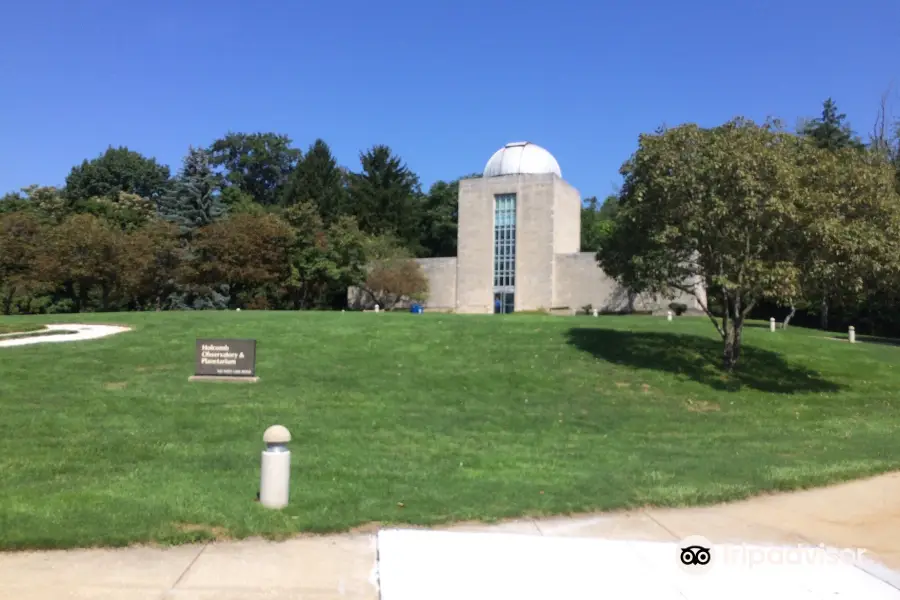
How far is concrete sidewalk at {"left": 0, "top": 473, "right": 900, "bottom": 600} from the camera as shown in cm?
493

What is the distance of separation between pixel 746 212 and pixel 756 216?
0.36 meters

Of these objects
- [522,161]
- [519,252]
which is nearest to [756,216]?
[519,252]

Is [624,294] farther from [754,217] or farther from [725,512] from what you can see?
[725,512]

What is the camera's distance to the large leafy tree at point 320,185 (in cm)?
6625

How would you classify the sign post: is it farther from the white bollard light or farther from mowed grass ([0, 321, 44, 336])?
mowed grass ([0, 321, 44, 336])

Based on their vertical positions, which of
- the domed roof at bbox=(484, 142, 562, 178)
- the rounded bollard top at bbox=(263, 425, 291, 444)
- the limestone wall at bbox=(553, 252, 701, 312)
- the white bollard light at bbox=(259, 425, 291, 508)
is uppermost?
the domed roof at bbox=(484, 142, 562, 178)

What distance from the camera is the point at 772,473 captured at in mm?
8992

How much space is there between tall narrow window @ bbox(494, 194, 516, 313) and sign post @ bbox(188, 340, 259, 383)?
42.4 m

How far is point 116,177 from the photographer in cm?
8481

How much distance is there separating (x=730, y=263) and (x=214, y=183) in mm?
45985

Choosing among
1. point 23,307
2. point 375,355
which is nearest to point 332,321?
point 375,355

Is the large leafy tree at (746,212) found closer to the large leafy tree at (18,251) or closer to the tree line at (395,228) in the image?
the tree line at (395,228)

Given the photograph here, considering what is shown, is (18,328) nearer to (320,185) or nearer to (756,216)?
(756,216)

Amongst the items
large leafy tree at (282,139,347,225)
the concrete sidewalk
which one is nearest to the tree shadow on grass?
the concrete sidewalk
